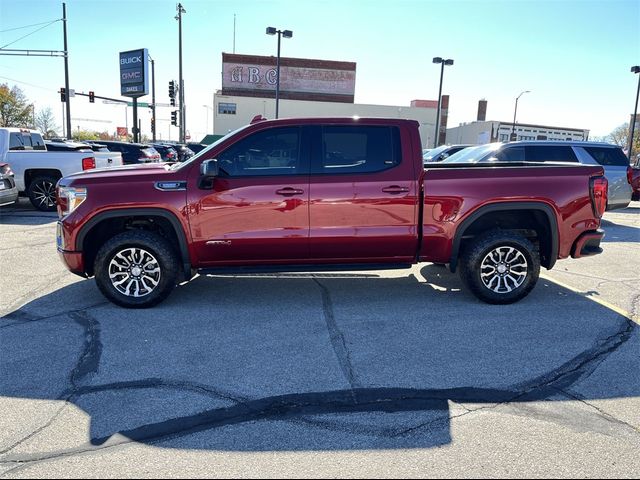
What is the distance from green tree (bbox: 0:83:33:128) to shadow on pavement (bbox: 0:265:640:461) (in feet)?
197

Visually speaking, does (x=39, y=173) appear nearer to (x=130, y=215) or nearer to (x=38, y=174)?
(x=38, y=174)

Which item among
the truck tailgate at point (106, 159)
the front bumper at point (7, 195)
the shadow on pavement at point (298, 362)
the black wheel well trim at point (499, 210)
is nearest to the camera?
the shadow on pavement at point (298, 362)

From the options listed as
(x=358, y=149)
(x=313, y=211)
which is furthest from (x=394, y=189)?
(x=313, y=211)

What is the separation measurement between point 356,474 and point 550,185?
3990 mm

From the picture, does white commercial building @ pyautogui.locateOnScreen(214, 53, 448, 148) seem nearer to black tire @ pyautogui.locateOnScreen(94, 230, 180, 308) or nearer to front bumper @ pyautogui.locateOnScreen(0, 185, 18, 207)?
front bumper @ pyautogui.locateOnScreen(0, 185, 18, 207)

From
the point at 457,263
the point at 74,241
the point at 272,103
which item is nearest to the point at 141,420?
the point at 74,241

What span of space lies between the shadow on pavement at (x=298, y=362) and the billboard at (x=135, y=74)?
108 ft

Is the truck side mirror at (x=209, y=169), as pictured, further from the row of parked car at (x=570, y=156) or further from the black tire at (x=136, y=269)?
the row of parked car at (x=570, y=156)

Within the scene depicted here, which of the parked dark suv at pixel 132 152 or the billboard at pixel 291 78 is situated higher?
the billboard at pixel 291 78

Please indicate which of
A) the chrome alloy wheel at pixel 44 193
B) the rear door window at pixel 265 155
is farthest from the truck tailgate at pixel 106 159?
the rear door window at pixel 265 155

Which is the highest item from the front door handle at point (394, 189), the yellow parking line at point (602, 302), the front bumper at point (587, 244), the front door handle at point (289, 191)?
the front door handle at point (394, 189)

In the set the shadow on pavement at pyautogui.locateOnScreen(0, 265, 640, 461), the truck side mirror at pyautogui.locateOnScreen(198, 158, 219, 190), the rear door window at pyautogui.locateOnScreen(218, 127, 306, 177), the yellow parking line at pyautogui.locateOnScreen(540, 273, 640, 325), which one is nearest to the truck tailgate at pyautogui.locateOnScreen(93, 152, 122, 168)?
the shadow on pavement at pyautogui.locateOnScreen(0, 265, 640, 461)

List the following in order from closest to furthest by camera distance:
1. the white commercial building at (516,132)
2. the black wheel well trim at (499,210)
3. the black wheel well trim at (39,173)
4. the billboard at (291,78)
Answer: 1. the black wheel well trim at (499,210)
2. the black wheel well trim at (39,173)
3. the billboard at (291,78)
4. the white commercial building at (516,132)

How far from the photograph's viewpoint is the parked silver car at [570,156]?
1042 cm
